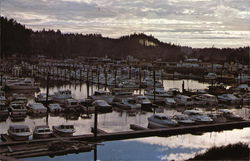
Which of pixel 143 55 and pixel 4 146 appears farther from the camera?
pixel 143 55

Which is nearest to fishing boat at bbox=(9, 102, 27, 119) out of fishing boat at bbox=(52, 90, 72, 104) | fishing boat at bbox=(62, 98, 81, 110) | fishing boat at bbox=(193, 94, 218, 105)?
fishing boat at bbox=(62, 98, 81, 110)

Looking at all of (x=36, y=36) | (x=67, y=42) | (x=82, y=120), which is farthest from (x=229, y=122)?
(x=36, y=36)

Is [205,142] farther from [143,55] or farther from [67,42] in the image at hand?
[143,55]

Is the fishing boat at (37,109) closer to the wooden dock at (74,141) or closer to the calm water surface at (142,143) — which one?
the calm water surface at (142,143)

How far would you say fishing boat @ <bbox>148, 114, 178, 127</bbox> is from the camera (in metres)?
21.5

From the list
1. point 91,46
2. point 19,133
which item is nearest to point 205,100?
point 19,133

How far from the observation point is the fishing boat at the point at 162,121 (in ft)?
70.7

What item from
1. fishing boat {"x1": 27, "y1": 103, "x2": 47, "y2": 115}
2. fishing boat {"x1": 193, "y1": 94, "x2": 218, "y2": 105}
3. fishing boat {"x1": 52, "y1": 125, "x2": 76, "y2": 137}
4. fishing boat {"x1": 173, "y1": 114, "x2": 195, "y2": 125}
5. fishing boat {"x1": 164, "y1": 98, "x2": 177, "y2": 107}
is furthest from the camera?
fishing boat {"x1": 193, "y1": 94, "x2": 218, "y2": 105}

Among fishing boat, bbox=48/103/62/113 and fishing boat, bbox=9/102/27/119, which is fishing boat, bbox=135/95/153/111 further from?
fishing boat, bbox=9/102/27/119

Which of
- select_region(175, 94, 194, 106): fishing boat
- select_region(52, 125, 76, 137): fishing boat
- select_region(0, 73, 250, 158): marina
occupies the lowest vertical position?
select_region(0, 73, 250, 158): marina

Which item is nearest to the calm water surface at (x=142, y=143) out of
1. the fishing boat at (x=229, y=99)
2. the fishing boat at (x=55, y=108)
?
the fishing boat at (x=55, y=108)

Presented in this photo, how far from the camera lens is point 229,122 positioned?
2259 centimetres

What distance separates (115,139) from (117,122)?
5101mm

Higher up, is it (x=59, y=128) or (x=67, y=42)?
(x=67, y=42)
